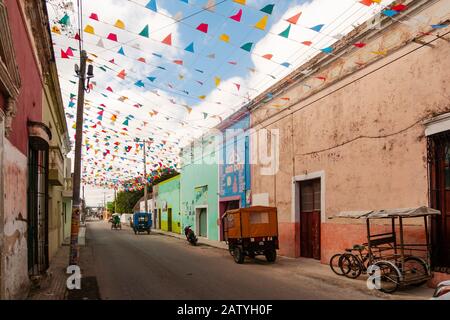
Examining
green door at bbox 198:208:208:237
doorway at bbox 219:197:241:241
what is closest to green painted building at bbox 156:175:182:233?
green door at bbox 198:208:208:237

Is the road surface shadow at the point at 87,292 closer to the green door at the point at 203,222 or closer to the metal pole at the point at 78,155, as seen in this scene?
the metal pole at the point at 78,155

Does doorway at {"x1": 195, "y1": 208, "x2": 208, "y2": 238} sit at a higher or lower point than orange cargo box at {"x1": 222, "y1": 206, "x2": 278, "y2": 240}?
lower

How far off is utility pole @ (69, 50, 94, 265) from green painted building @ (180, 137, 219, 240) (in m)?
14.3

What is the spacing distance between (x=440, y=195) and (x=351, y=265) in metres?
2.98

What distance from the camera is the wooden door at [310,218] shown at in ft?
53.0

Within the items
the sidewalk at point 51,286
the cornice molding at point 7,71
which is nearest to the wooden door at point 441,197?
the sidewalk at point 51,286

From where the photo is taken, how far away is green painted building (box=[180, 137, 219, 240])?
2883 cm

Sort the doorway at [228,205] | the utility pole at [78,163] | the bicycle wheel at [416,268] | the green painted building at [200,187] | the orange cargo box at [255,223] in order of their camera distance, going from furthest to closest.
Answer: the green painted building at [200,187], the doorway at [228,205], the orange cargo box at [255,223], the utility pole at [78,163], the bicycle wheel at [416,268]

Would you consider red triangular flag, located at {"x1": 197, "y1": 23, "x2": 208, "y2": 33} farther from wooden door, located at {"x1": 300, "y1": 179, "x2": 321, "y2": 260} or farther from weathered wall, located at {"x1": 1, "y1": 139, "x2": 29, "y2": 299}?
wooden door, located at {"x1": 300, "y1": 179, "x2": 321, "y2": 260}

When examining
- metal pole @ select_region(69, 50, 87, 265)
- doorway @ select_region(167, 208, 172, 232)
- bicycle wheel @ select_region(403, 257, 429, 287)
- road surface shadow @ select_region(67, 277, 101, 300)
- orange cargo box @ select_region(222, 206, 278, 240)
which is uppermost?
metal pole @ select_region(69, 50, 87, 265)

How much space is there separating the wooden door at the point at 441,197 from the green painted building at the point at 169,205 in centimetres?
2942
